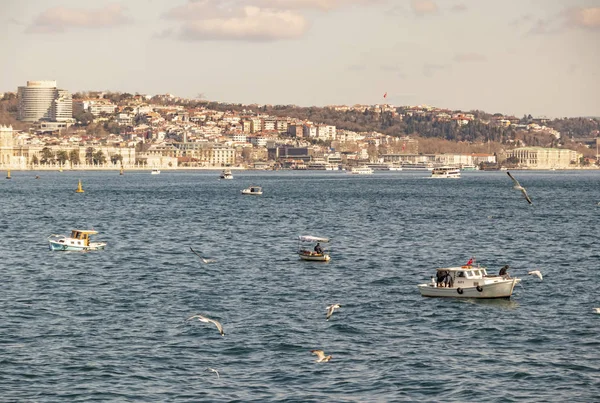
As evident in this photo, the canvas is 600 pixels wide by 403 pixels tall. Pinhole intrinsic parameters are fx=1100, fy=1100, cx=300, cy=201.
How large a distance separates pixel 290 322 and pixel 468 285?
658 cm

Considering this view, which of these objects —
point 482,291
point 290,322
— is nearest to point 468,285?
point 482,291

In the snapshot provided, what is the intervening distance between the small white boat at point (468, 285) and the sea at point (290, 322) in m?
0.36

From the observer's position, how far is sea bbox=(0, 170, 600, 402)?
21.9 m

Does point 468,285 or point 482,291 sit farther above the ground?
point 468,285

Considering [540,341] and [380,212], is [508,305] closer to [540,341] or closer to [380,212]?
[540,341]

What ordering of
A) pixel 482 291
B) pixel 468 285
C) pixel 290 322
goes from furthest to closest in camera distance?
pixel 468 285 < pixel 482 291 < pixel 290 322

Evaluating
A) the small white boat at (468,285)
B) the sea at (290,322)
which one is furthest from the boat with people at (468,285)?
the sea at (290,322)

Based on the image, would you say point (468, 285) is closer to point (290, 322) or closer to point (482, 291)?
point (482, 291)

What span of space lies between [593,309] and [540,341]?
194 inches

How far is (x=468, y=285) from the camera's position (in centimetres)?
3203

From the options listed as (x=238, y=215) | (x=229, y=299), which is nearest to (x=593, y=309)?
(x=229, y=299)

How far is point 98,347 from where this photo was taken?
24984mm

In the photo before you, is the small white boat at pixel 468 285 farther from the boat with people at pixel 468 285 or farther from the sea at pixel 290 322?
the sea at pixel 290 322

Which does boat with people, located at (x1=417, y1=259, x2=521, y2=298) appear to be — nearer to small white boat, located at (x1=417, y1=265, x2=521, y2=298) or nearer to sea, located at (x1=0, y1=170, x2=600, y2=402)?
small white boat, located at (x1=417, y1=265, x2=521, y2=298)
